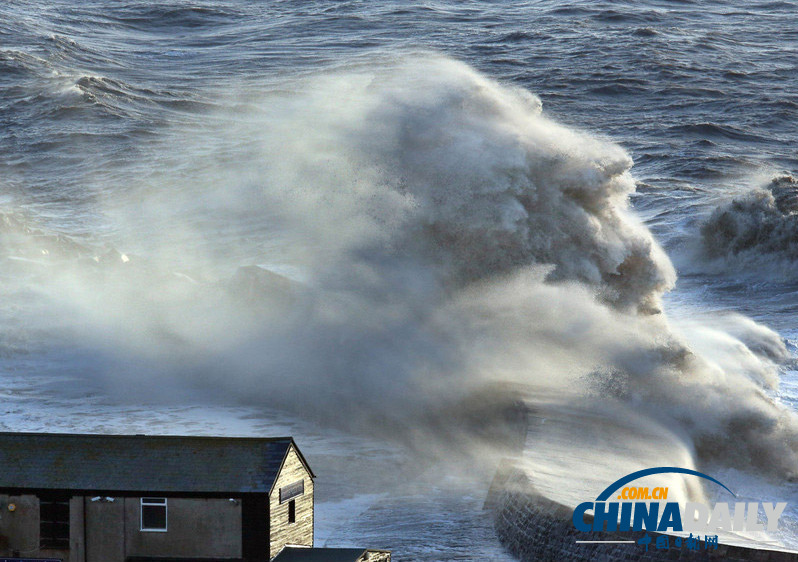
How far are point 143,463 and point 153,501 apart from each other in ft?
2.74

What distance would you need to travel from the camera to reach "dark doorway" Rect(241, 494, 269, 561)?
22.3 meters

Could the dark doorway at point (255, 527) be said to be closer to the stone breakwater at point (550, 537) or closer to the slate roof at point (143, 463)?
the slate roof at point (143, 463)

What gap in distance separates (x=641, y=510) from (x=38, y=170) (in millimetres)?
52338

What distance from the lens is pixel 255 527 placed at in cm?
2231

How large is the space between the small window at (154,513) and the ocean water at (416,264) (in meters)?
5.27

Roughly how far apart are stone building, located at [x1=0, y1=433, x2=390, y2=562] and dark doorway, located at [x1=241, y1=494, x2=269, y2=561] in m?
0.02

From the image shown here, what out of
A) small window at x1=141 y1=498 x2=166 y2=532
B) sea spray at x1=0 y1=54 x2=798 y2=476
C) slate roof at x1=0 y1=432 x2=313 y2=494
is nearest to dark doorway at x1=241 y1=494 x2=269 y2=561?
slate roof at x1=0 y1=432 x2=313 y2=494

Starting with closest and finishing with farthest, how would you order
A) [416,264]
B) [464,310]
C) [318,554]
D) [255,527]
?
1. [255,527]
2. [318,554]
3. [464,310]
4. [416,264]

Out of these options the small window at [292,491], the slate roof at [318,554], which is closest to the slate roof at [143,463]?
the small window at [292,491]

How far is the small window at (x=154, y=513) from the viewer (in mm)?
22562

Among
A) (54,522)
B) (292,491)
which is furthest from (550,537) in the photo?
(54,522)

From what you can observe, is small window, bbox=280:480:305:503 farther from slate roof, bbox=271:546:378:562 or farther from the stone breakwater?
the stone breakwater

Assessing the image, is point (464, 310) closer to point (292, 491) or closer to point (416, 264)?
point (416, 264)

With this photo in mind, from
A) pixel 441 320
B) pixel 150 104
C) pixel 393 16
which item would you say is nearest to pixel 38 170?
pixel 150 104
